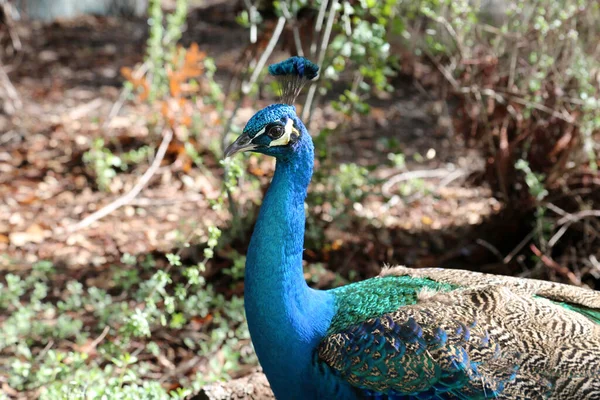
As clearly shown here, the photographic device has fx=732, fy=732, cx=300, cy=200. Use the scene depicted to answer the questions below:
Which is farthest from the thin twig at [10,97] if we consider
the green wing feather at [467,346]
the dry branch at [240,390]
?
the green wing feather at [467,346]

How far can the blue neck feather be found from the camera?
185 cm

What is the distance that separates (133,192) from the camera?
401 cm

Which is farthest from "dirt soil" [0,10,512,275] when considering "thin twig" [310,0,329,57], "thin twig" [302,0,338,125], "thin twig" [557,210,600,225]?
"thin twig" [557,210,600,225]

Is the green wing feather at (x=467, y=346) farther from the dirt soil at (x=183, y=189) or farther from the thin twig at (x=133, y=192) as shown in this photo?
the thin twig at (x=133, y=192)

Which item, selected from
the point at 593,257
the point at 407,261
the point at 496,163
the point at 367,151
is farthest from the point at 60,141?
the point at 593,257

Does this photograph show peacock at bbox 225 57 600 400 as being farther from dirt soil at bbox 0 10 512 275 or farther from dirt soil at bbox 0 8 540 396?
dirt soil at bbox 0 10 512 275

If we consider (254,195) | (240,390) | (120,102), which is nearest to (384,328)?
(240,390)

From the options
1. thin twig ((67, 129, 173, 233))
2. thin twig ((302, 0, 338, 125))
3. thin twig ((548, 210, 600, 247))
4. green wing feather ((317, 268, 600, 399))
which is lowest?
thin twig ((67, 129, 173, 233))

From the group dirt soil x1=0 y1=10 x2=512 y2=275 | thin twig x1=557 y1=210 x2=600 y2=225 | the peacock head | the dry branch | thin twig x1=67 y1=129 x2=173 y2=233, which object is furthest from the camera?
thin twig x1=67 y1=129 x2=173 y2=233

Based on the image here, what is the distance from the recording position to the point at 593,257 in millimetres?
2992

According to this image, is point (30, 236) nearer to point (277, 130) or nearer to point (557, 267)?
point (277, 130)

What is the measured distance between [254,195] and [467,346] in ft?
7.37

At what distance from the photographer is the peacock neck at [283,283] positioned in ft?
6.06

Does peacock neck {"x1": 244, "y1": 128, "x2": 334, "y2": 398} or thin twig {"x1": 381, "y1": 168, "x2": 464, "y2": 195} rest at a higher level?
peacock neck {"x1": 244, "y1": 128, "x2": 334, "y2": 398}
